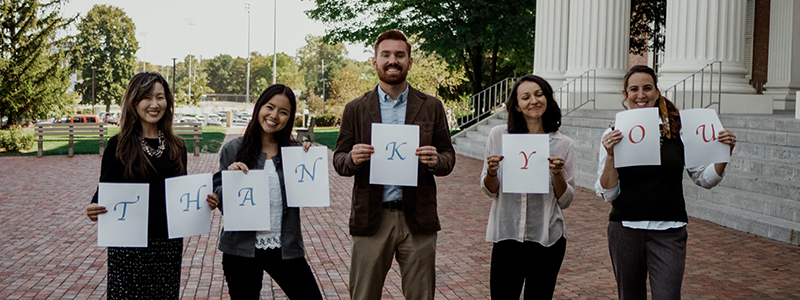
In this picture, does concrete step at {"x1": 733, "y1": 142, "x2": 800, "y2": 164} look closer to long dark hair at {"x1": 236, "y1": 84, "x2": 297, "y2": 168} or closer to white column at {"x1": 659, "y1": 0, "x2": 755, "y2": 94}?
white column at {"x1": 659, "y1": 0, "x2": 755, "y2": 94}

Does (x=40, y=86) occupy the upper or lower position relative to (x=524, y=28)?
lower

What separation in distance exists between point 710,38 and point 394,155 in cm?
1244

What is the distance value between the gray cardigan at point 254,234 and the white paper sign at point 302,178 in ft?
0.32

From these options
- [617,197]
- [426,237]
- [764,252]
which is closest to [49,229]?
[426,237]

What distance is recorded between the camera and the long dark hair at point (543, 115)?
3869mm

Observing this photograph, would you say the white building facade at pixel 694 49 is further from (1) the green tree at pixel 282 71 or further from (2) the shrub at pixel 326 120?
(1) the green tree at pixel 282 71

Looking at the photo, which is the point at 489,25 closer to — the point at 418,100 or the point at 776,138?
the point at 776,138

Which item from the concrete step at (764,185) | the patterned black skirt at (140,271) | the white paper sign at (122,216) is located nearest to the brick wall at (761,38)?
the concrete step at (764,185)

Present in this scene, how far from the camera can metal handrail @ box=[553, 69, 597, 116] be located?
18406 mm

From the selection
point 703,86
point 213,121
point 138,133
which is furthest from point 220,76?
point 138,133

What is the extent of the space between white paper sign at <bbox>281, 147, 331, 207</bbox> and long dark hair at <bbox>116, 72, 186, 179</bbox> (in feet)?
1.90

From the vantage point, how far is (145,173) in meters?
3.65

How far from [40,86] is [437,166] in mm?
23917

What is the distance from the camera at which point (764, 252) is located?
743cm
